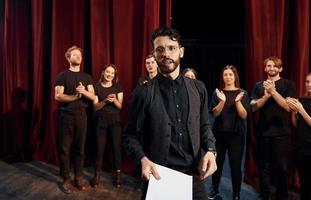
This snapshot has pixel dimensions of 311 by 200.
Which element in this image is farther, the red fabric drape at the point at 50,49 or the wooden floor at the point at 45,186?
the red fabric drape at the point at 50,49

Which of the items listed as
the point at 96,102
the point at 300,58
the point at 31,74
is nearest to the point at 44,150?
the point at 31,74

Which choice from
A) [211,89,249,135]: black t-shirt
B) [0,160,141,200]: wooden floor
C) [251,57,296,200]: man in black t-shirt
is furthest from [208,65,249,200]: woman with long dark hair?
[0,160,141,200]: wooden floor

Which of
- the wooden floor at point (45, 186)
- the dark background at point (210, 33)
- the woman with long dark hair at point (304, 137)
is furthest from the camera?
the dark background at point (210, 33)

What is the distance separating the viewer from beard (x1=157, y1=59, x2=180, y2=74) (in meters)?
1.56

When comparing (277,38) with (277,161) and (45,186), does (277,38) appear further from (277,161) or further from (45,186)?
(45,186)

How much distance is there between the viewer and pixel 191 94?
5.45 feet

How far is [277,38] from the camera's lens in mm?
3641

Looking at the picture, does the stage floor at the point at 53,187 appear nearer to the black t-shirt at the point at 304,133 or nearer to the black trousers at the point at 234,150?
the black trousers at the point at 234,150

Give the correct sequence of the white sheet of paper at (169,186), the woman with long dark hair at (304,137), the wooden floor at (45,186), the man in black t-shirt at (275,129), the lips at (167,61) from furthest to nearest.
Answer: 1. the wooden floor at (45,186)
2. the man in black t-shirt at (275,129)
3. the woman with long dark hair at (304,137)
4. the lips at (167,61)
5. the white sheet of paper at (169,186)

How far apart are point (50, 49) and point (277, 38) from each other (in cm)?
273

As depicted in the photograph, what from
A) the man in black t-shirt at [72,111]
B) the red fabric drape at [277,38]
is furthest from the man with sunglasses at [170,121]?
the red fabric drape at [277,38]

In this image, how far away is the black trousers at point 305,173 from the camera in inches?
114

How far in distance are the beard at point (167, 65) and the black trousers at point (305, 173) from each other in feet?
5.99

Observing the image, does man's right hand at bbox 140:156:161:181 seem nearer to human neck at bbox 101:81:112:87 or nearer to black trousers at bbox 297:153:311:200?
black trousers at bbox 297:153:311:200
